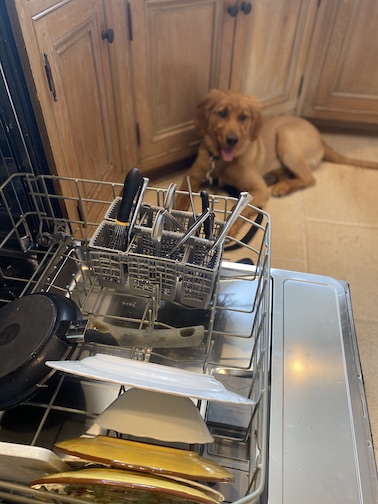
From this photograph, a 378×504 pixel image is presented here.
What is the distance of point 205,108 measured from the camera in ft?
5.71

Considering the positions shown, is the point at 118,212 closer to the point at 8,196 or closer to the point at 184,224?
the point at 184,224

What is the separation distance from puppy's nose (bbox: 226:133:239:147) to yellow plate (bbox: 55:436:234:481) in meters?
1.48

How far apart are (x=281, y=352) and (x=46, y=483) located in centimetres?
42

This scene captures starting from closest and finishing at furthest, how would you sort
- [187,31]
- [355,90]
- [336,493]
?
[336,493]
[187,31]
[355,90]

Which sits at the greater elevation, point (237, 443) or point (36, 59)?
point (36, 59)

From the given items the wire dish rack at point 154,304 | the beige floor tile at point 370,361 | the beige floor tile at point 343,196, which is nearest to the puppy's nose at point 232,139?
the beige floor tile at point 343,196

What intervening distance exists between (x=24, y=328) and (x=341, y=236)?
1411mm

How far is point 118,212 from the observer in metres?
0.68

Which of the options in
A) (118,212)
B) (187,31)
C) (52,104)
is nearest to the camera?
(118,212)

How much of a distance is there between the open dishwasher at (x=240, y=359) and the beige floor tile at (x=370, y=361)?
50 cm

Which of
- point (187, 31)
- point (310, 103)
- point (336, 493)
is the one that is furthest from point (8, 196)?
point (310, 103)

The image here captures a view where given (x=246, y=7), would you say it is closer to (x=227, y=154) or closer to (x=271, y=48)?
(x=271, y=48)

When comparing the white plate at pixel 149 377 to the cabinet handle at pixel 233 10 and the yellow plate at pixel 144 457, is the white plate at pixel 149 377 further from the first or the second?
the cabinet handle at pixel 233 10

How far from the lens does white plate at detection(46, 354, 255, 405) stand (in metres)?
0.43
